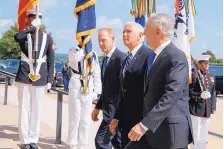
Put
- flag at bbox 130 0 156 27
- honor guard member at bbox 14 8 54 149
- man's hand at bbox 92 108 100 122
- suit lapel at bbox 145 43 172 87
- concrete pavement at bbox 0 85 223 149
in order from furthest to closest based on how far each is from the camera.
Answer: flag at bbox 130 0 156 27
concrete pavement at bbox 0 85 223 149
honor guard member at bbox 14 8 54 149
man's hand at bbox 92 108 100 122
suit lapel at bbox 145 43 172 87

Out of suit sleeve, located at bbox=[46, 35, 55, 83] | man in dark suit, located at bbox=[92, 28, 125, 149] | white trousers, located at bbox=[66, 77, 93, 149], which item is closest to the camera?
man in dark suit, located at bbox=[92, 28, 125, 149]

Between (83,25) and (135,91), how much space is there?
2511mm

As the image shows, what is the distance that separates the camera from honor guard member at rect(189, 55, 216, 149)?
6.42m

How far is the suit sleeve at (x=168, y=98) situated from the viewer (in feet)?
9.55

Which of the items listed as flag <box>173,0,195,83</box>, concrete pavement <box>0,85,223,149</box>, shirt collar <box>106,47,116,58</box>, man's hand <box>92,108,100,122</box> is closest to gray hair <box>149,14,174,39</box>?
shirt collar <box>106,47,116,58</box>

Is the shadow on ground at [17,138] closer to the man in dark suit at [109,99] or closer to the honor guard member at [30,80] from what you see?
the honor guard member at [30,80]

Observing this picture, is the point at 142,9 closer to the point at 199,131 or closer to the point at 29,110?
the point at 199,131

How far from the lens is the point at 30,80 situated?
5996 mm

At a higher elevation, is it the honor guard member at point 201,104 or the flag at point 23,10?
the flag at point 23,10

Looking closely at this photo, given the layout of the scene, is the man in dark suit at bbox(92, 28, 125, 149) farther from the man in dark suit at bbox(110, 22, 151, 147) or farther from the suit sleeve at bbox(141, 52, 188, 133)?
the suit sleeve at bbox(141, 52, 188, 133)

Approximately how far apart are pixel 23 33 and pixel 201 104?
3.12 metres

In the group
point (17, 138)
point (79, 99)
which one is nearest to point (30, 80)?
point (79, 99)

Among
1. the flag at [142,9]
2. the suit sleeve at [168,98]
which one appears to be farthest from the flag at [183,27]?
the suit sleeve at [168,98]

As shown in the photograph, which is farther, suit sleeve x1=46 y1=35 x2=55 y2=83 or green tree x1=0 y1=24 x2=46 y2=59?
green tree x1=0 y1=24 x2=46 y2=59
